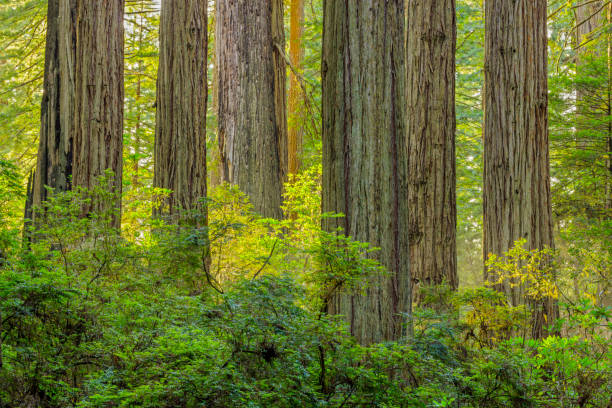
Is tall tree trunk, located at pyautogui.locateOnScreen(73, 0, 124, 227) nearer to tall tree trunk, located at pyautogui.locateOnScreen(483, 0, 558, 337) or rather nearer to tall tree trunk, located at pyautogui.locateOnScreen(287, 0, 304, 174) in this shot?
tall tree trunk, located at pyautogui.locateOnScreen(483, 0, 558, 337)

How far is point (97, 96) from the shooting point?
7.10m

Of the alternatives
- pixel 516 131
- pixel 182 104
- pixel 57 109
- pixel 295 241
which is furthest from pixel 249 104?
pixel 516 131

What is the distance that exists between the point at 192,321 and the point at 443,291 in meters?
3.50

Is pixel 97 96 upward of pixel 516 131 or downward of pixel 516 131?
upward

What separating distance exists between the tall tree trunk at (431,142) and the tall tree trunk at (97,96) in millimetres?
3581

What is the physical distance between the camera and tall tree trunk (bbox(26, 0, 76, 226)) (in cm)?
682

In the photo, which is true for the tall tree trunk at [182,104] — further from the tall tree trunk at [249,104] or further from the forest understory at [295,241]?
the tall tree trunk at [249,104]

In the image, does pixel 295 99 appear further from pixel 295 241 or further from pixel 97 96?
pixel 97 96

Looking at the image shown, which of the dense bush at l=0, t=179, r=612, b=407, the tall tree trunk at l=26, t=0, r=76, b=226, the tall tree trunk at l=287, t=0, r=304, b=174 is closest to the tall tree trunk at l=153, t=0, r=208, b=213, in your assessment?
the tall tree trunk at l=26, t=0, r=76, b=226

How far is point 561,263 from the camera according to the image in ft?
23.4

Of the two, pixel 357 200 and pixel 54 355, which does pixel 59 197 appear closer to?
pixel 54 355

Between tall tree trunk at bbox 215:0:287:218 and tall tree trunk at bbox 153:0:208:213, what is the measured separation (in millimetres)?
1735

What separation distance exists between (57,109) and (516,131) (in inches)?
229

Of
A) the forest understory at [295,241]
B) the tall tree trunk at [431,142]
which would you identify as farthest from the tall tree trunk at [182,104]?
the tall tree trunk at [431,142]
